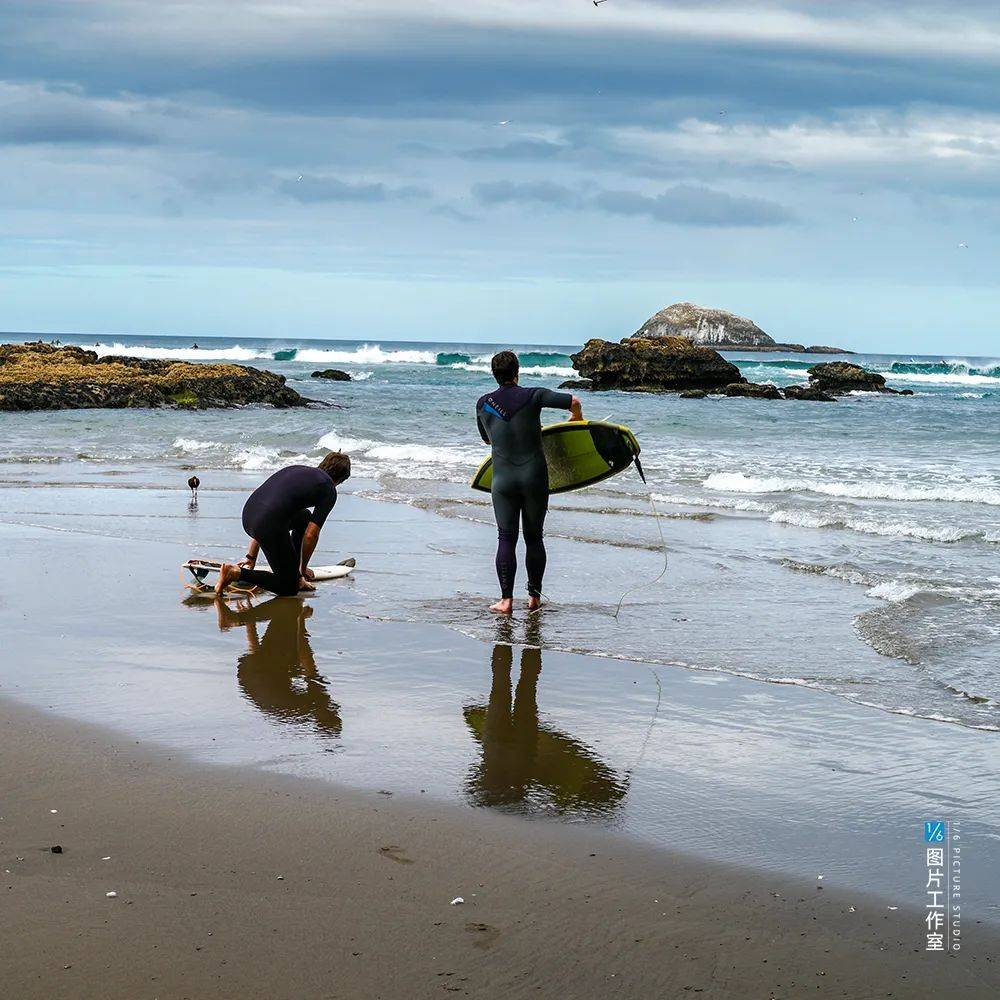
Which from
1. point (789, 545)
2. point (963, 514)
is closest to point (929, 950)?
point (789, 545)

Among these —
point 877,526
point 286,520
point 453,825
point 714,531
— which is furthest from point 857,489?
point 453,825

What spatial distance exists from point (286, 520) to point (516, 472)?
1720 millimetres

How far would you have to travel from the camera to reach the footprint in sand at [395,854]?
3793mm

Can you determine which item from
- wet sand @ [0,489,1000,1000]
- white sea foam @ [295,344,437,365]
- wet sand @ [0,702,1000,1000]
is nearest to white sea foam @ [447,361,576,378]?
white sea foam @ [295,344,437,365]

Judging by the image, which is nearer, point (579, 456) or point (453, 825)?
point (453, 825)

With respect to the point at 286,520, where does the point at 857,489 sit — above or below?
below

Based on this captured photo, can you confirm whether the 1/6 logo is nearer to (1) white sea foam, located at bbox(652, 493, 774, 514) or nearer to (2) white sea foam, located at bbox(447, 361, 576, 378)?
(1) white sea foam, located at bbox(652, 493, 774, 514)

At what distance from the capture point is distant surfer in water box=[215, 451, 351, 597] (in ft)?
27.6

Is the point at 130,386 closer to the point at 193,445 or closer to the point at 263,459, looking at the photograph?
the point at 193,445

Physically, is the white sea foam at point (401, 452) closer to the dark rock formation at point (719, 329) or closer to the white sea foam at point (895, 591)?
the white sea foam at point (895, 591)

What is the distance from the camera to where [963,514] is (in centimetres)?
1445

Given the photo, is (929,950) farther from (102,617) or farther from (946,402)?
→ (946,402)

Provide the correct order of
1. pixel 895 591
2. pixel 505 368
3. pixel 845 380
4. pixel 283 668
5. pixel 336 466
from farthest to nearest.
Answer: pixel 845 380 → pixel 895 591 → pixel 336 466 → pixel 505 368 → pixel 283 668

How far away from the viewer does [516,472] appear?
838 centimetres
